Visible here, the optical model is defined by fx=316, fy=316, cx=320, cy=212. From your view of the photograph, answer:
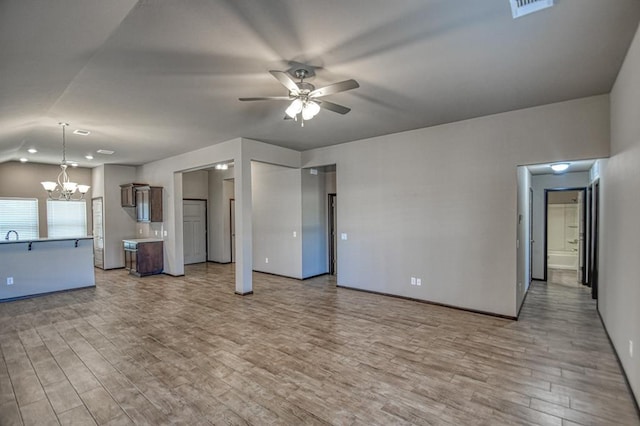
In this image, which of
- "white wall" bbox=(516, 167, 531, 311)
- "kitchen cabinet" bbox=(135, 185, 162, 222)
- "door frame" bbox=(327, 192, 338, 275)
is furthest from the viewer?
"kitchen cabinet" bbox=(135, 185, 162, 222)

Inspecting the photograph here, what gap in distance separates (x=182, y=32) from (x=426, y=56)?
1992 mm

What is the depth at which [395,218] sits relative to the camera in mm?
5496

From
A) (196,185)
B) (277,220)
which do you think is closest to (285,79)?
(277,220)

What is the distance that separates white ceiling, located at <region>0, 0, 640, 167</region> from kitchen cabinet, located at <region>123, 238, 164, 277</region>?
355 cm

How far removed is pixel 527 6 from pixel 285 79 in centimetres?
177

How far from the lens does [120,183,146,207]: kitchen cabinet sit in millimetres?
8109

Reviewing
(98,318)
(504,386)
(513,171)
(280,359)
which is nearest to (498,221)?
(513,171)

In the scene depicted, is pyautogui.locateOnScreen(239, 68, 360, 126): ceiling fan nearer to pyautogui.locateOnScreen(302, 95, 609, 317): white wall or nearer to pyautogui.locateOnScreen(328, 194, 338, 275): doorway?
pyautogui.locateOnScreen(302, 95, 609, 317): white wall

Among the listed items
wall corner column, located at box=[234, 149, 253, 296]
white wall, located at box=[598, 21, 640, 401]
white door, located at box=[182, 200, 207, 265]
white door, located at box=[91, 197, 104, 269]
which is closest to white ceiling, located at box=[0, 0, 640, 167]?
white wall, located at box=[598, 21, 640, 401]

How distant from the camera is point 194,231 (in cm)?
941

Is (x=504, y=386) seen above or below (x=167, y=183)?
below

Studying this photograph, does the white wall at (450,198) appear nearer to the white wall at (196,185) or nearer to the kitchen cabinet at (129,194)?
the white wall at (196,185)

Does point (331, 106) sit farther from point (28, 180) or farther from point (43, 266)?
point (28, 180)

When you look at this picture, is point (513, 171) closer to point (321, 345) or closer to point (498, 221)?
point (498, 221)
